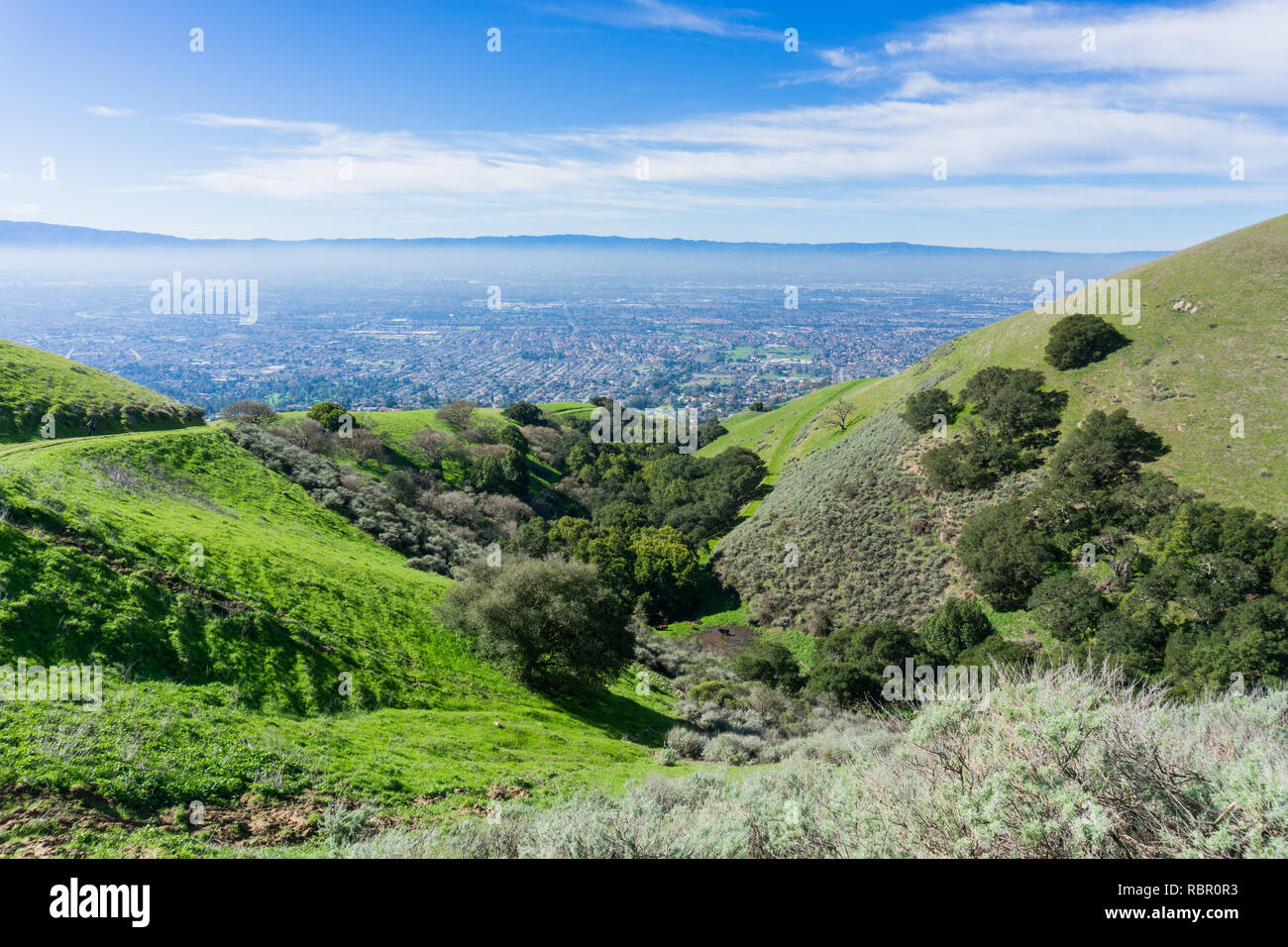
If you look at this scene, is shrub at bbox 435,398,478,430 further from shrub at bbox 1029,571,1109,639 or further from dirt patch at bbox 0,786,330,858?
dirt patch at bbox 0,786,330,858

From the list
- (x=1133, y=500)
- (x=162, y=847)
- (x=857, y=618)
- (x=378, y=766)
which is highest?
(x=1133, y=500)

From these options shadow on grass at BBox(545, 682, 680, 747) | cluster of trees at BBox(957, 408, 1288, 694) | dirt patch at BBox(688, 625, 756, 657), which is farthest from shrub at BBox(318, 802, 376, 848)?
dirt patch at BBox(688, 625, 756, 657)

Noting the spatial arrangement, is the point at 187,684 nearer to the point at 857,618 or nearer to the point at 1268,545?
the point at 857,618

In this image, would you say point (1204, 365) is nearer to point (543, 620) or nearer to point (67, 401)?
point (543, 620)

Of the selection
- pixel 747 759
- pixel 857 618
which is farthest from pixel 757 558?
pixel 747 759
